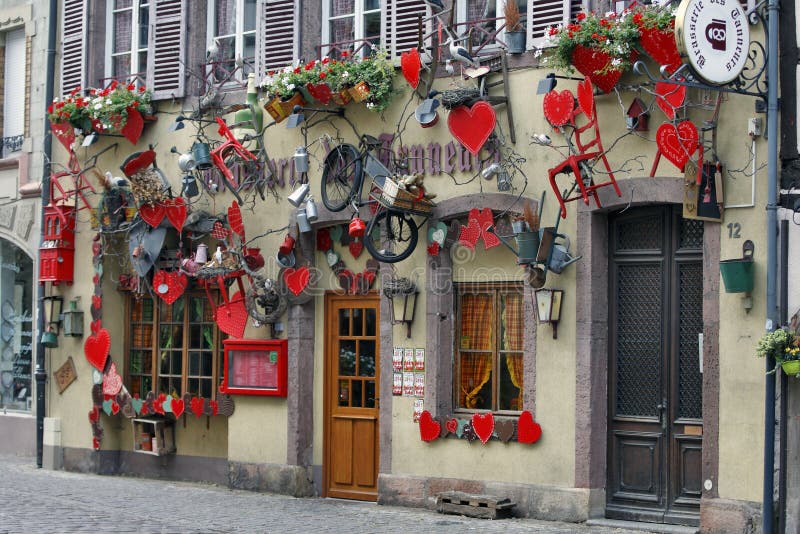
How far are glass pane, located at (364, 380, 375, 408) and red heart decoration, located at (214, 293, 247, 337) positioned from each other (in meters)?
1.64

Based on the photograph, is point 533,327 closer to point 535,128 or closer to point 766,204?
point 535,128

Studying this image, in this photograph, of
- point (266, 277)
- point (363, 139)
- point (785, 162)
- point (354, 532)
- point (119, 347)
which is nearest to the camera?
point (785, 162)

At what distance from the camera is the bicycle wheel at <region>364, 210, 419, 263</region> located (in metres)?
12.3

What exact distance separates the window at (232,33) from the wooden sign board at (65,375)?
423cm

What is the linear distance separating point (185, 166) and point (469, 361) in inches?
152

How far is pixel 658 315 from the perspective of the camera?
1114 centimetres

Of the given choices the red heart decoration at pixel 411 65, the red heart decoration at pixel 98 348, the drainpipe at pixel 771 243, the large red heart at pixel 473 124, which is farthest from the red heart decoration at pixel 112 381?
the drainpipe at pixel 771 243

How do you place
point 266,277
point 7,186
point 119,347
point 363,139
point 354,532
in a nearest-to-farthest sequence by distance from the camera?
point 354,532 → point 363,139 → point 266,277 → point 119,347 → point 7,186

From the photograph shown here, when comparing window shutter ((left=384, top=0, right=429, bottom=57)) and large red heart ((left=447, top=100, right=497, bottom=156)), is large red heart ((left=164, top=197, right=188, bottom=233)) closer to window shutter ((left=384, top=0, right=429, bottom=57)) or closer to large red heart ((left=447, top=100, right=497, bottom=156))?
window shutter ((left=384, top=0, right=429, bottom=57))

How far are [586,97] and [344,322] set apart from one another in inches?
155

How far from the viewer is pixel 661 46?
10.4 metres

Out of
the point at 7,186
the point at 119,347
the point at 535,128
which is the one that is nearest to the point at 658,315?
the point at 535,128

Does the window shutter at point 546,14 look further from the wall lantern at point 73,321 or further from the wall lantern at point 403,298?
the wall lantern at point 73,321

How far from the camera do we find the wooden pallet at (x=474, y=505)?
11.5m
